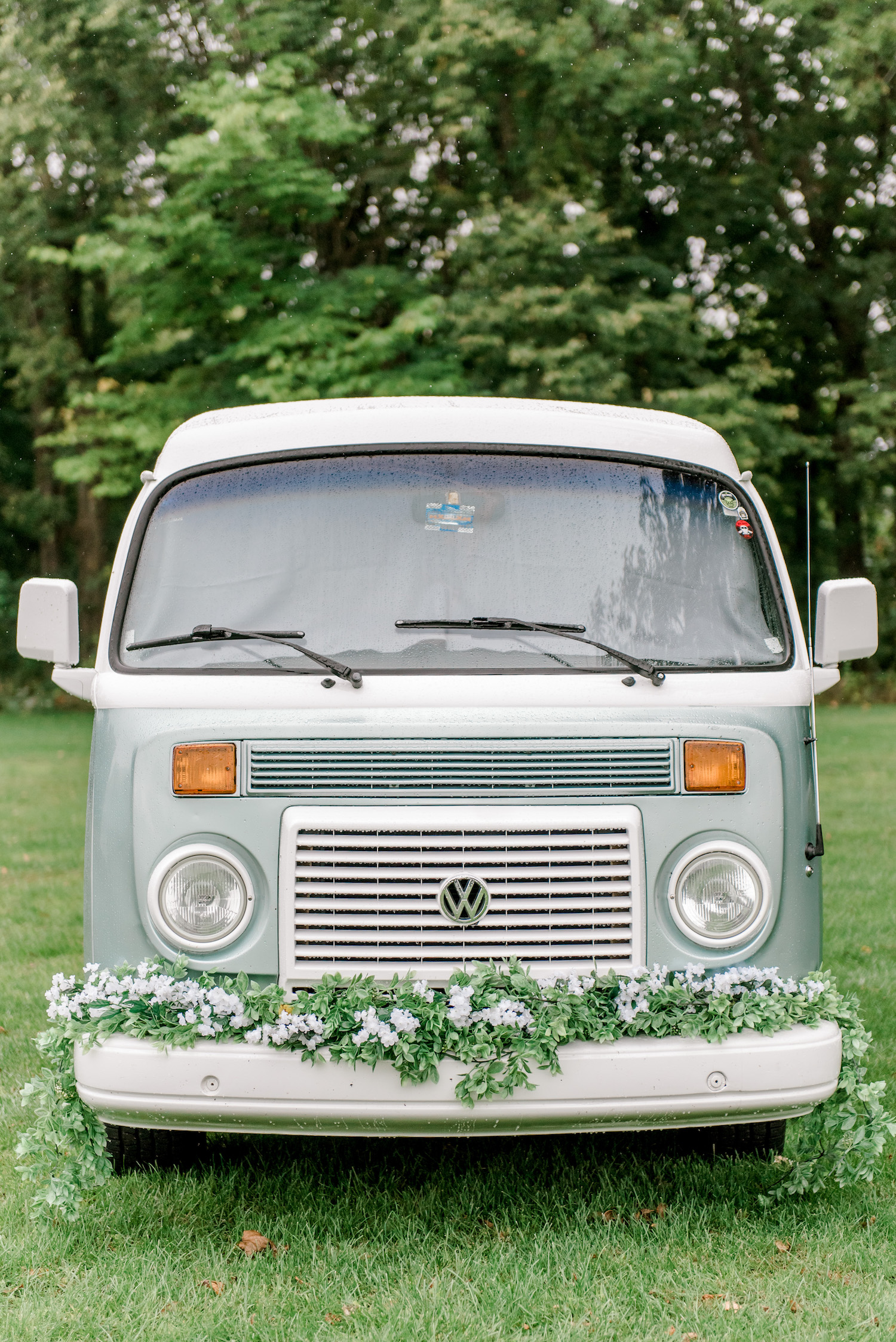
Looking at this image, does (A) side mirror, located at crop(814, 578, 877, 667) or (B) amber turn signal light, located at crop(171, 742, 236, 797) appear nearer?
(B) amber turn signal light, located at crop(171, 742, 236, 797)

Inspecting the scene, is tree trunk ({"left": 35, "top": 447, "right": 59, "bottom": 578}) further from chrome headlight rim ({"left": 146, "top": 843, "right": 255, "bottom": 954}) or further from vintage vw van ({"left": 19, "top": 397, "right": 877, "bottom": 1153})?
chrome headlight rim ({"left": 146, "top": 843, "right": 255, "bottom": 954})

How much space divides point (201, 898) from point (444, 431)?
1539 mm

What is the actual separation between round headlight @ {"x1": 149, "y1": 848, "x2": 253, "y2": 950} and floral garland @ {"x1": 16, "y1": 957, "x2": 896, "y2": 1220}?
0.31 ft

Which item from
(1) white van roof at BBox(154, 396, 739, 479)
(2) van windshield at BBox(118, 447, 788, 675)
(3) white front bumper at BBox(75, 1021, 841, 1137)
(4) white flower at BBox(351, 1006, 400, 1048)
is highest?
(1) white van roof at BBox(154, 396, 739, 479)

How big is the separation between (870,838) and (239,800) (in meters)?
8.40

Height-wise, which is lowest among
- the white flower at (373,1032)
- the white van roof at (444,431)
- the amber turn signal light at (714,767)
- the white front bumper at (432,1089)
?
the white front bumper at (432,1089)

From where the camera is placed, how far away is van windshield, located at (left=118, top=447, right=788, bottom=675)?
153 inches

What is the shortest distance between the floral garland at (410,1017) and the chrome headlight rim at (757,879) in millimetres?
88

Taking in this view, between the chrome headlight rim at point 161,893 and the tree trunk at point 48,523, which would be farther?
the tree trunk at point 48,523

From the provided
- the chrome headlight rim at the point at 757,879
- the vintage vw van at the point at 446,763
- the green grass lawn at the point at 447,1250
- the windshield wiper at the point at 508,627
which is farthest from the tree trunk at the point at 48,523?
the chrome headlight rim at the point at 757,879

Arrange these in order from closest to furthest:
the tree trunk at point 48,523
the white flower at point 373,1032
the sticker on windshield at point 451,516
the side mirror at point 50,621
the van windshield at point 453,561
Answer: the white flower at point 373,1032 < the van windshield at point 453,561 < the sticker on windshield at point 451,516 < the side mirror at point 50,621 < the tree trunk at point 48,523

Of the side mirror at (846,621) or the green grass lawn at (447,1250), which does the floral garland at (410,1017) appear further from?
the side mirror at (846,621)

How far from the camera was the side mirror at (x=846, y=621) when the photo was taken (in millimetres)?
4219

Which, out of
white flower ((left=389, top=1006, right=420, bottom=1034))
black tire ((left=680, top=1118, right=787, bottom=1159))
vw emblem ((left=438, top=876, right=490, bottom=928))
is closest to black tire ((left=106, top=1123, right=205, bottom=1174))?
white flower ((left=389, top=1006, right=420, bottom=1034))
